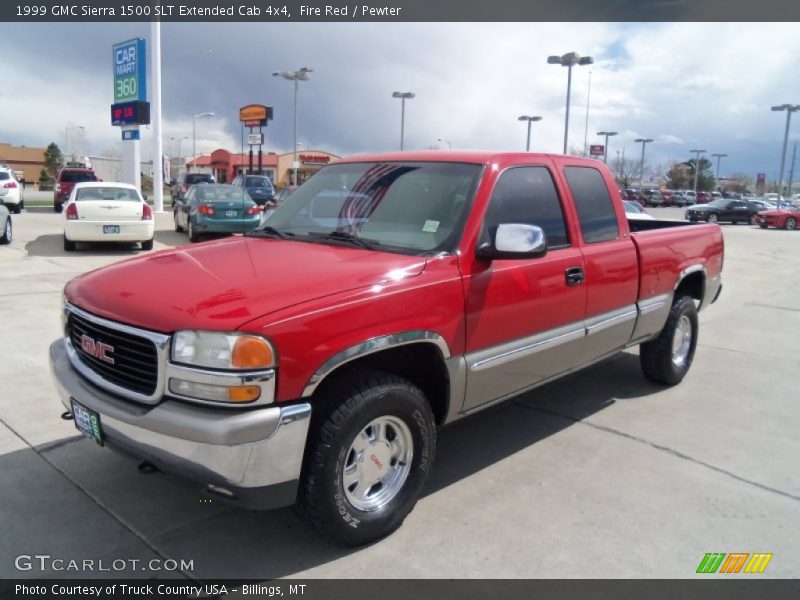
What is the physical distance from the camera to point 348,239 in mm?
3803

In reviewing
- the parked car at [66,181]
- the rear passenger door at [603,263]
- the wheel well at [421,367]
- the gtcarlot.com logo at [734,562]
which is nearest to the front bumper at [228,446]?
the wheel well at [421,367]

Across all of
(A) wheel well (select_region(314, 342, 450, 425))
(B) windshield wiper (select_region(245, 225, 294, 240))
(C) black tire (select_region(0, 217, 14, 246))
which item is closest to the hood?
(B) windshield wiper (select_region(245, 225, 294, 240))

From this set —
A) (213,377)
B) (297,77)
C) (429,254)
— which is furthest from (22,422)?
(297,77)

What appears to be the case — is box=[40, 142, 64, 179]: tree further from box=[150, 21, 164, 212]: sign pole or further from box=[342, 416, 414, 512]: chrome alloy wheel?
box=[342, 416, 414, 512]: chrome alloy wheel

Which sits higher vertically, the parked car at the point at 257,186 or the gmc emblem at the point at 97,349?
the parked car at the point at 257,186

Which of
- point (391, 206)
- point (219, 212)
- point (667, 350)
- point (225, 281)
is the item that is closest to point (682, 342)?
point (667, 350)

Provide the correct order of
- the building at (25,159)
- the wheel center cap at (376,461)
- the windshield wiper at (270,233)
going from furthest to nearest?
the building at (25,159)
the windshield wiper at (270,233)
the wheel center cap at (376,461)

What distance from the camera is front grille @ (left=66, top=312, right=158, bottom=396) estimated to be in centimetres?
287

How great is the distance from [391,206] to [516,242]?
33.9 inches

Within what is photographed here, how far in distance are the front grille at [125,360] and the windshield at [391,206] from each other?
53.4 inches

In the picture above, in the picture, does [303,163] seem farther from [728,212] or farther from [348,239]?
[348,239]

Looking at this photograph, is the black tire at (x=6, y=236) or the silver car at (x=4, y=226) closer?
the silver car at (x=4, y=226)

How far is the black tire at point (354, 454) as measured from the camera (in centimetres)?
291

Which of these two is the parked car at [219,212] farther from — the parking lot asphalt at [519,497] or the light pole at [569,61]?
the light pole at [569,61]
